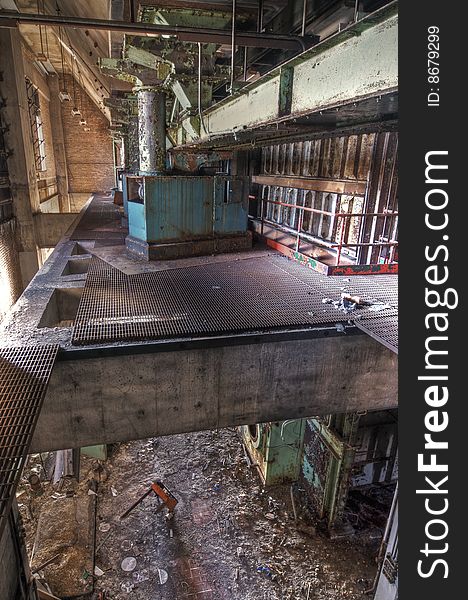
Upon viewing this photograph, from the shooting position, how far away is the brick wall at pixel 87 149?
987 inches

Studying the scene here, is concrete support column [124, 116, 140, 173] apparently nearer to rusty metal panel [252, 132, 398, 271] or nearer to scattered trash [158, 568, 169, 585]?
rusty metal panel [252, 132, 398, 271]

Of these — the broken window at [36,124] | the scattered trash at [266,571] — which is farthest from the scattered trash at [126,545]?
the broken window at [36,124]

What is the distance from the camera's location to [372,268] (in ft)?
23.5

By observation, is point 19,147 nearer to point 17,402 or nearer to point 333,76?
point 17,402

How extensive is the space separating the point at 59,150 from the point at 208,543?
2480cm

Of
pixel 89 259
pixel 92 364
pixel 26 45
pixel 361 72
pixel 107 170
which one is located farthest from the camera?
pixel 107 170

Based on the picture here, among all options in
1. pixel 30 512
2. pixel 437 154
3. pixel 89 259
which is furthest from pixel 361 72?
pixel 30 512

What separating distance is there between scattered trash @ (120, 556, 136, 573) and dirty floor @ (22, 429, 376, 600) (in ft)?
0.06

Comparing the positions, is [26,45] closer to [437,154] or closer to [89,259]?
[89,259]

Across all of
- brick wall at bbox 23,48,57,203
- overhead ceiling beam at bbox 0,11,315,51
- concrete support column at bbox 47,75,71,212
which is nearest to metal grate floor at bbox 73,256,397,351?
overhead ceiling beam at bbox 0,11,315,51

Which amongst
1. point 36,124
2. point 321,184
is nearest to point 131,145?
point 36,124

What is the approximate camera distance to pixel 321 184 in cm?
895

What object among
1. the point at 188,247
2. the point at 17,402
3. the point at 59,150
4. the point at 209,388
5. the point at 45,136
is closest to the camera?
the point at 17,402

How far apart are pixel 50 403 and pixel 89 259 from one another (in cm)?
406
